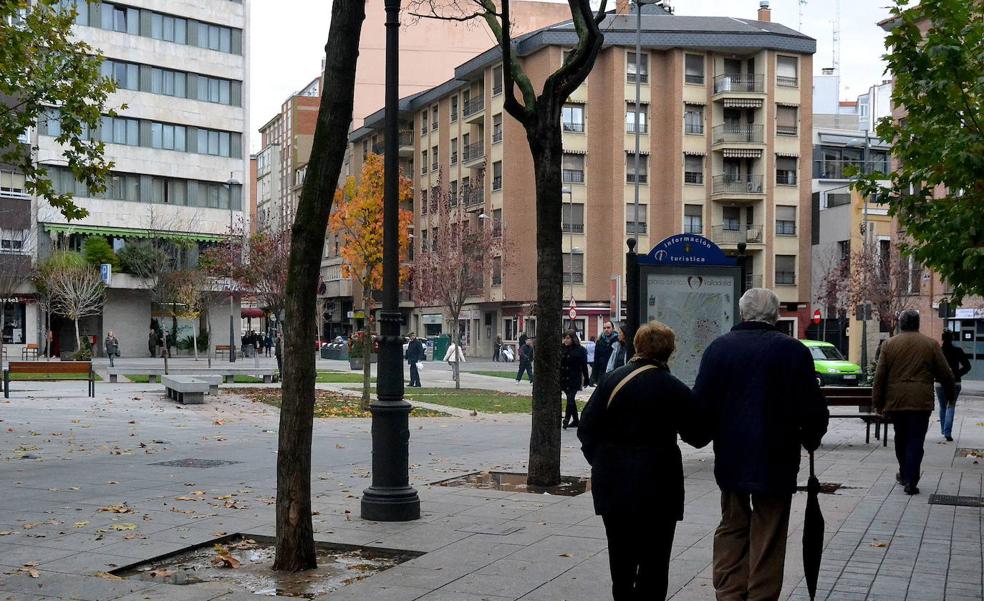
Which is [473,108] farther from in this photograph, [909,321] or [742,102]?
[909,321]

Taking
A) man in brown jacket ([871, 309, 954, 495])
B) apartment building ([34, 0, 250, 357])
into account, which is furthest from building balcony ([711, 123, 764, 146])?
man in brown jacket ([871, 309, 954, 495])

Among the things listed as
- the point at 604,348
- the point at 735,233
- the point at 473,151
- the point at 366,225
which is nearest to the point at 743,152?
the point at 735,233

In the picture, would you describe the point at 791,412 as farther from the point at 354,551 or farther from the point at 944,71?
the point at 944,71

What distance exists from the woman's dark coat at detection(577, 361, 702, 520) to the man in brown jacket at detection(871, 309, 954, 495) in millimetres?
6461

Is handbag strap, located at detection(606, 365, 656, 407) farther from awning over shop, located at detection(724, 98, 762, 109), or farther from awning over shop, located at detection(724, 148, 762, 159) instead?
awning over shop, located at detection(724, 98, 762, 109)

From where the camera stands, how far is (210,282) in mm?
57406

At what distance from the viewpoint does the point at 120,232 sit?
194 feet

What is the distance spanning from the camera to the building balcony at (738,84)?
217 ft

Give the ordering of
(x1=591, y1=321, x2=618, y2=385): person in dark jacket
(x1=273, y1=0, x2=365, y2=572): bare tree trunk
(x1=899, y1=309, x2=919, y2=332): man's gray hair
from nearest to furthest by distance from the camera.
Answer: (x1=273, y1=0, x2=365, y2=572): bare tree trunk < (x1=899, y1=309, x2=919, y2=332): man's gray hair < (x1=591, y1=321, x2=618, y2=385): person in dark jacket

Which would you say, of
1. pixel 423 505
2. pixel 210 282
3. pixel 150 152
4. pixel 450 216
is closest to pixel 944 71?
pixel 423 505

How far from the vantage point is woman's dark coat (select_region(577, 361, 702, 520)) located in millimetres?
5535

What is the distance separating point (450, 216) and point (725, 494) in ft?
216

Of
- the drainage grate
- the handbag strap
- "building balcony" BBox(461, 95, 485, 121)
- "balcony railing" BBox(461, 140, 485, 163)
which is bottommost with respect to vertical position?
the drainage grate

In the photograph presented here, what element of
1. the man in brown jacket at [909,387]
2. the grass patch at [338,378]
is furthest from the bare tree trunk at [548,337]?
the grass patch at [338,378]
